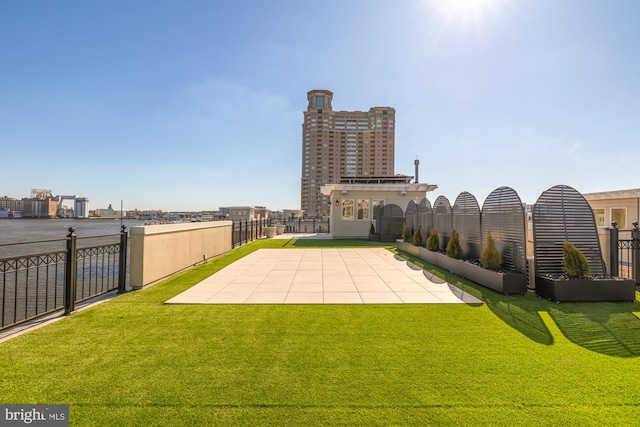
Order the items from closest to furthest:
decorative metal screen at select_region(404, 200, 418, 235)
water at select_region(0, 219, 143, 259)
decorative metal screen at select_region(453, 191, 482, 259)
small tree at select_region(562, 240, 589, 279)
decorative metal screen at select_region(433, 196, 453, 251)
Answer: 1. small tree at select_region(562, 240, 589, 279)
2. decorative metal screen at select_region(453, 191, 482, 259)
3. decorative metal screen at select_region(433, 196, 453, 251)
4. decorative metal screen at select_region(404, 200, 418, 235)
5. water at select_region(0, 219, 143, 259)

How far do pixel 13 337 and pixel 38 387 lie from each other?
1542mm

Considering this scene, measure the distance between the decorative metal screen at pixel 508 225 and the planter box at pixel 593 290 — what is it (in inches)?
28.5

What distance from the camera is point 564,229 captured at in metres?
5.46

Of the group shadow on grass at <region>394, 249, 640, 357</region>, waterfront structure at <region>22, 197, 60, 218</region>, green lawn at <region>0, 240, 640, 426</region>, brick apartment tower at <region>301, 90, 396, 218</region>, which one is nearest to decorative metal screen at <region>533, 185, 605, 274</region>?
shadow on grass at <region>394, 249, 640, 357</region>

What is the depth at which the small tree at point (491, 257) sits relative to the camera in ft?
19.2

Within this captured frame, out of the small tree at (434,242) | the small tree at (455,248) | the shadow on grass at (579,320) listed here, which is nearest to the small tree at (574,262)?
the shadow on grass at (579,320)

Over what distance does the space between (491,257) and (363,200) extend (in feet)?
38.6

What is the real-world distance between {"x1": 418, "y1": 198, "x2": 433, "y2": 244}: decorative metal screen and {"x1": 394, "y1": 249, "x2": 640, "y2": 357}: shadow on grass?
509cm

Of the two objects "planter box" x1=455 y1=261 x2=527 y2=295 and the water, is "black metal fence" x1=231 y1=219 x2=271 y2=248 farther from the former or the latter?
"planter box" x1=455 y1=261 x2=527 y2=295

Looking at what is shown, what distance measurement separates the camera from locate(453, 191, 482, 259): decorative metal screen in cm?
715

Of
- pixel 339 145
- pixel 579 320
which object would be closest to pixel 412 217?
pixel 579 320

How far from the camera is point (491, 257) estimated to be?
5.94 meters

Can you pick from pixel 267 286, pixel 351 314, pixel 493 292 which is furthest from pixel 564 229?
pixel 267 286

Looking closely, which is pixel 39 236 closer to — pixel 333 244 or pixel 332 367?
pixel 333 244
